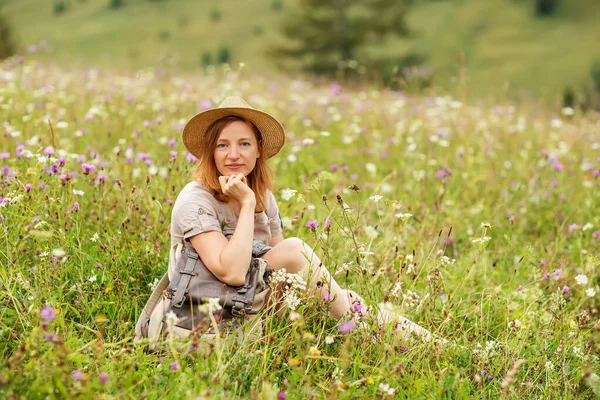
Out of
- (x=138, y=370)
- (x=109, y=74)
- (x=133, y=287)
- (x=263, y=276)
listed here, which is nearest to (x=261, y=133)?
(x=263, y=276)

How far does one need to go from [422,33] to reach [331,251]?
144 feet

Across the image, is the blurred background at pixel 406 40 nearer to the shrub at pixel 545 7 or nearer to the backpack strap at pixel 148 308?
the shrub at pixel 545 7

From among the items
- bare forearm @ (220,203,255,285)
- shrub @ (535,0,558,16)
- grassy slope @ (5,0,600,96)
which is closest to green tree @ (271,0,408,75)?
grassy slope @ (5,0,600,96)

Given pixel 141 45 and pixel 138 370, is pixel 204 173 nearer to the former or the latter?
pixel 138 370

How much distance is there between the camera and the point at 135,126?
Answer: 5.16m

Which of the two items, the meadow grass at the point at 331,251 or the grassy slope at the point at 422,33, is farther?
the grassy slope at the point at 422,33

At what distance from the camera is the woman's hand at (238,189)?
8.81 feet

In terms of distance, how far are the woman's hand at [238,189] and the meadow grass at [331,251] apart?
27 centimetres

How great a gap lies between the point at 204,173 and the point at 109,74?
5.80 m

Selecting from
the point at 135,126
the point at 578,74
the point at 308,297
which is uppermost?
the point at 135,126

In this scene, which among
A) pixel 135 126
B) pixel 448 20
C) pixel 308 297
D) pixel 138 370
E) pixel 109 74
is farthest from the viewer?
pixel 448 20

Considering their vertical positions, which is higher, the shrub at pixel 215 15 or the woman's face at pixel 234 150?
the shrub at pixel 215 15

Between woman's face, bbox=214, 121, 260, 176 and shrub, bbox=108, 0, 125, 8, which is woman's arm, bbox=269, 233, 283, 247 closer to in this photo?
woman's face, bbox=214, 121, 260, 176

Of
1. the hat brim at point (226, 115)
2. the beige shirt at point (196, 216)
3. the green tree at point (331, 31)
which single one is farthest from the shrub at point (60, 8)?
the beige shirt at point (196, 216)
